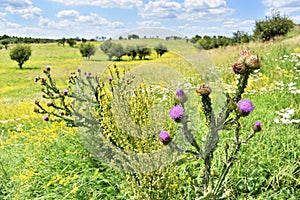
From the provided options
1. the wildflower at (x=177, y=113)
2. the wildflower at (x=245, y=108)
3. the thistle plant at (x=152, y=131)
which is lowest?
the thistle plant at (x=152, y=131)

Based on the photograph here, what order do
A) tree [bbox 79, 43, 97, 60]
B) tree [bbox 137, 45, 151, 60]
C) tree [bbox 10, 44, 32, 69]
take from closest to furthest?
tree [bbox 137, 45, 151, 60] < tree [bbox 79, 43, 97, 60] < tree [bbox 10, 44, 32, 69]

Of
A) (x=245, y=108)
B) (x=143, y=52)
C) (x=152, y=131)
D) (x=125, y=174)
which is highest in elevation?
(x=143, y=52)

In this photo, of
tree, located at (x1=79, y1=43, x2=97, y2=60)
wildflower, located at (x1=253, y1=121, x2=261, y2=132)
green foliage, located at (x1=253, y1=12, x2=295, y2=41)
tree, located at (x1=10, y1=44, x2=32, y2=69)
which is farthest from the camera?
tree, located at (x1=10, y1=44, x2=32, y2=69)

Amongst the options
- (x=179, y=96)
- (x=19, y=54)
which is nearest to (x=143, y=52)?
(x=179, y=96)

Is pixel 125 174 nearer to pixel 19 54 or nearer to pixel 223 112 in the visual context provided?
pixel 223 112

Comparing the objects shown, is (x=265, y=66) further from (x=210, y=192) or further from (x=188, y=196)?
(x=210, y=192)

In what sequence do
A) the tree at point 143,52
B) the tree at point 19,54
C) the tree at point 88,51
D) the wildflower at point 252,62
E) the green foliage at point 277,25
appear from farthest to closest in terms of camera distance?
the tree at point 19,54, the green foliage at point 277,25, the tree at point 88,51, the tree at point 143,52, the wildflower at point 252,62

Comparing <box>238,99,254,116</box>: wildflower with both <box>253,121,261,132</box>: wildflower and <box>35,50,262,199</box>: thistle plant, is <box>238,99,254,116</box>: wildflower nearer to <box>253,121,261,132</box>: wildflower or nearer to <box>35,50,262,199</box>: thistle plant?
<box>35,50,262,199</box>: thistle plant

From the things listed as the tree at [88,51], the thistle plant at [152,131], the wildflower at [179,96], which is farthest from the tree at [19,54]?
the wildflower at [179,96]

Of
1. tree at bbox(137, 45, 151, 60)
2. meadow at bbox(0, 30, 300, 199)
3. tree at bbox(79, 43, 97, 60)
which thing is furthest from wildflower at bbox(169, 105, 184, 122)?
tree at bbox(79, 43, 97, 60)

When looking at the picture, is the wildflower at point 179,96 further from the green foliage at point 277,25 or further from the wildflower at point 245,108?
the green foliage at point 277,25

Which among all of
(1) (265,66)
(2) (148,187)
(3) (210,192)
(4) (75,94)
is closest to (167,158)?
(2) (148,187)

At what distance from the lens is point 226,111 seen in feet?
5.23

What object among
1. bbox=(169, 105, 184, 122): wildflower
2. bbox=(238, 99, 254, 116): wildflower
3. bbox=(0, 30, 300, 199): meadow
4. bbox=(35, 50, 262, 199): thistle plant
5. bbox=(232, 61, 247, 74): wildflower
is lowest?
bbox=(0, 30, 300, 199): meadow
